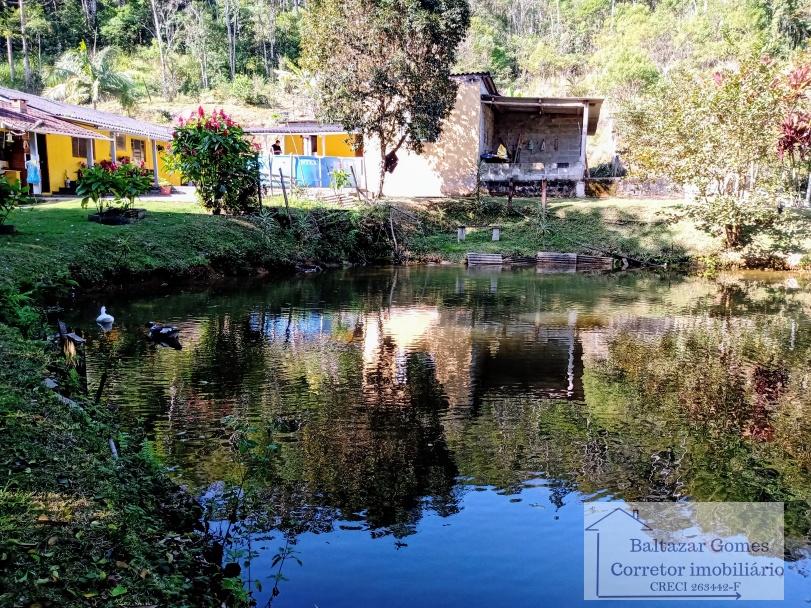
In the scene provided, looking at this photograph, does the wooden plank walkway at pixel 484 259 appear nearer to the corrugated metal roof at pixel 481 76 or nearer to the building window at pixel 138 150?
the corrugated metal roof at pixel 481 76

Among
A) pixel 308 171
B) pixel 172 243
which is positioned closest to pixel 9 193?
pixel 172 243

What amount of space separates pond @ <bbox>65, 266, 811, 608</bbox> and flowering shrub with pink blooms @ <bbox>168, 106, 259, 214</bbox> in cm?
689

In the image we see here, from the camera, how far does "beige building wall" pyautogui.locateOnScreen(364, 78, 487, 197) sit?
31.0 meters

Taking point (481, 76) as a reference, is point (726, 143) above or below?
below

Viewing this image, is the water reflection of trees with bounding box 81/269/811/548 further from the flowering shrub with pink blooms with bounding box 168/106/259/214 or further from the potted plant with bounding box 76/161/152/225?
the flowering shrub with pink blooms with bounding box 168/106/259/214

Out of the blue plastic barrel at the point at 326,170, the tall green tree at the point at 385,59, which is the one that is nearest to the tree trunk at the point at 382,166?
the tall green tree at the point at 385,59

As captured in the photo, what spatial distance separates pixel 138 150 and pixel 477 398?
95.9ft

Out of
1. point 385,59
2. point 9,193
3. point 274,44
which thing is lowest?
point 9,193

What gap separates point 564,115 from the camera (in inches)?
1454

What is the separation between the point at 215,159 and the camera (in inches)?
877

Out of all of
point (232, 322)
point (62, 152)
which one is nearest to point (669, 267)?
point (232, 322)

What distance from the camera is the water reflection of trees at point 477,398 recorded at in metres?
7.21

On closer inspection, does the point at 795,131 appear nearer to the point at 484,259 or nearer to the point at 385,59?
the point at 484,259

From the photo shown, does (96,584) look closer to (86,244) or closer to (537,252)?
(86,244)
